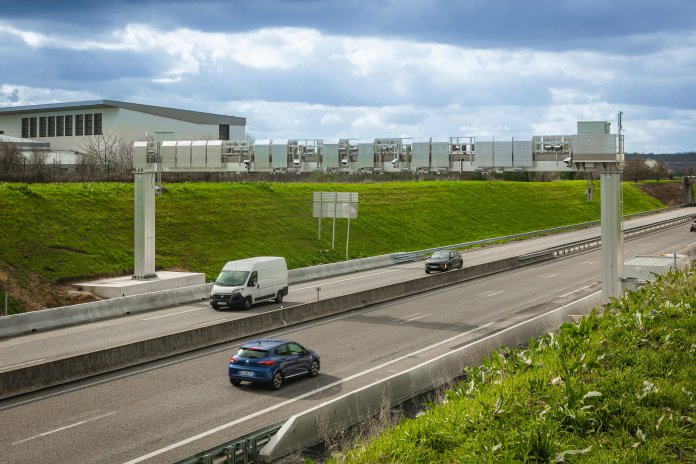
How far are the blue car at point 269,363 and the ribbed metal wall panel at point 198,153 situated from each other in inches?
762

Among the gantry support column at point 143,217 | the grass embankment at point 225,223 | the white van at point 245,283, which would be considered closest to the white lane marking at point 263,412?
the white van at point 245,283

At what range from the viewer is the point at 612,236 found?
31953 mm

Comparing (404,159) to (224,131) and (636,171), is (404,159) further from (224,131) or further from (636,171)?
(636,171)

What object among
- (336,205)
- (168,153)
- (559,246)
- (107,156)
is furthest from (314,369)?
(107,156)

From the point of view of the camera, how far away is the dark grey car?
5091cm

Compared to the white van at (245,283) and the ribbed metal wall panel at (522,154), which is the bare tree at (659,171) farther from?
the white van at (245,283)

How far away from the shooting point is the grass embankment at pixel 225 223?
43.9 m

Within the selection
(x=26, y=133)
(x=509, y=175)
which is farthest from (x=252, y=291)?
(x=509, y=175)

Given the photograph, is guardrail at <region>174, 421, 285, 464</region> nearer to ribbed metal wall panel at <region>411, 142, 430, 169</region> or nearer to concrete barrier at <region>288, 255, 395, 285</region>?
ribbed metal wall panel at <region>411, 142, 430, 169</region>

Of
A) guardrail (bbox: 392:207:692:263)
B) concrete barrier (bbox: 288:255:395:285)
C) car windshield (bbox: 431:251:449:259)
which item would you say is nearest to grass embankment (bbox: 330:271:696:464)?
concrete barrier (bbox: 288:255:395:285)

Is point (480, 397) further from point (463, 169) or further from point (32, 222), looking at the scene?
point (32, 222)

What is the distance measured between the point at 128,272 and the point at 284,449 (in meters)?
31.2

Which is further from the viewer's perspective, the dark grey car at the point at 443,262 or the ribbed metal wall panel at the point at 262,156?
the dark grey car at the point at 443,262

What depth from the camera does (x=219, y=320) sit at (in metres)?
33.2
